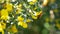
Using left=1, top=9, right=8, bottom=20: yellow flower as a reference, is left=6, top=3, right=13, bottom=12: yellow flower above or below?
above

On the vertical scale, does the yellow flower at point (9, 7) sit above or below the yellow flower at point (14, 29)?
above

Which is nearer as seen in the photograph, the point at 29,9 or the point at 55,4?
the point at 55,4

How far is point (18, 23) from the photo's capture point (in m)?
1.11

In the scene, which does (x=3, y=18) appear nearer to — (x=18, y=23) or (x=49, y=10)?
(x=18, y=23)

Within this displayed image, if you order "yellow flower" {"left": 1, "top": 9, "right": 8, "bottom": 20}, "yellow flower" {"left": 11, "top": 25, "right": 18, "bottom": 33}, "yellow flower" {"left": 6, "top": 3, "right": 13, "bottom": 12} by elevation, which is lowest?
"yellow flower" {"left": 11, "top": 25, "right": 18, "bottom": 33}

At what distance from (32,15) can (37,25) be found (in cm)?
7

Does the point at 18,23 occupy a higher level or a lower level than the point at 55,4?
lower

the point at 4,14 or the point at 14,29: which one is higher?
the point at 4,14

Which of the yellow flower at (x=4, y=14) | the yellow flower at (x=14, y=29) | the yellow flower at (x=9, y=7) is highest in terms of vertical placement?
the yellow flower at (x=9, y=7)

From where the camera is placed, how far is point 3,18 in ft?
3.38

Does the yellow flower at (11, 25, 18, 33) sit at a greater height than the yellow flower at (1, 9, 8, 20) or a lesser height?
lesser

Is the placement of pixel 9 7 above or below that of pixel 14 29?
above

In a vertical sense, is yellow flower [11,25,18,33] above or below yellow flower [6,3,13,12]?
below

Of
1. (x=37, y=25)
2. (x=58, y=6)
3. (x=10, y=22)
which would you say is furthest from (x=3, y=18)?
(x=58, y=6)
